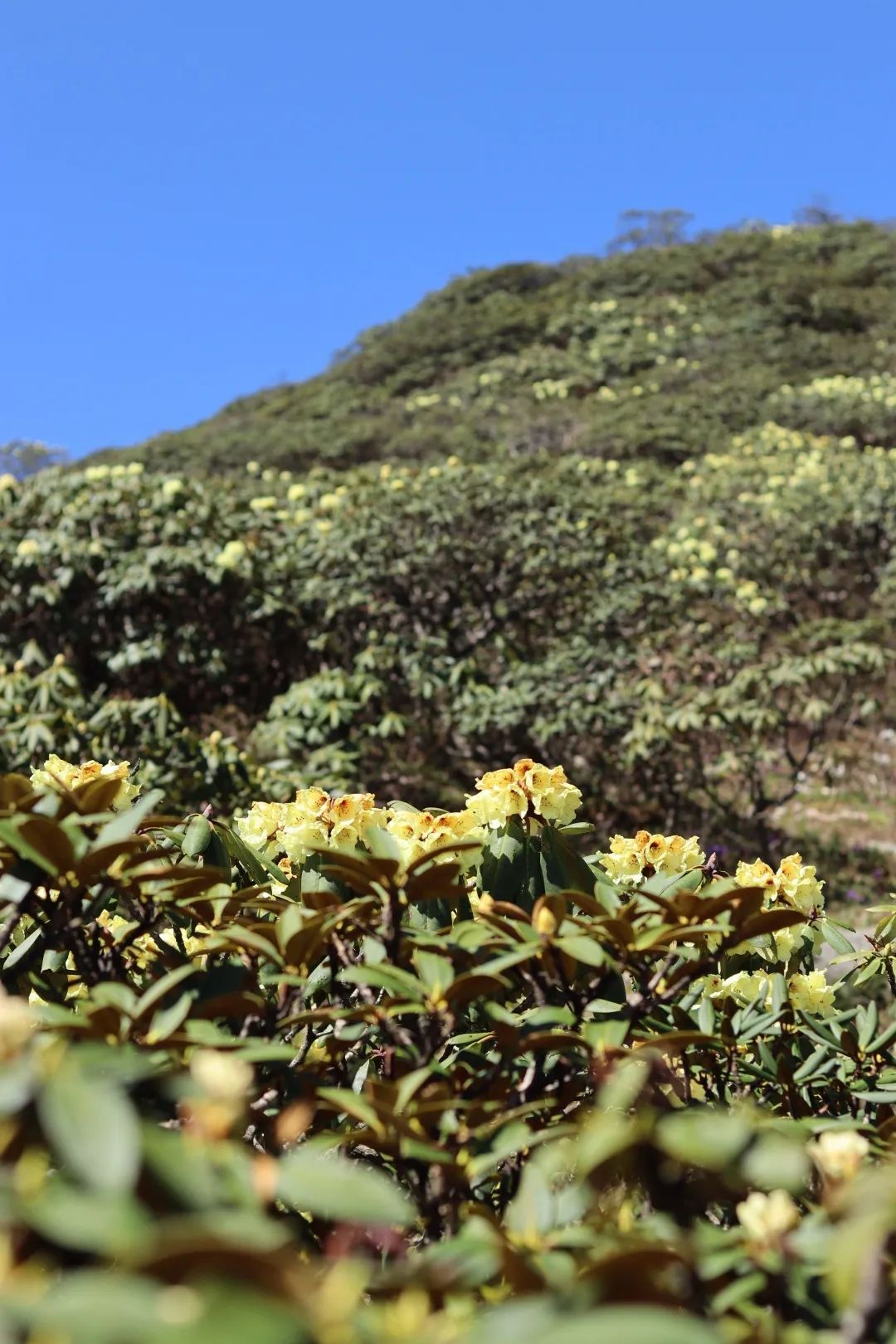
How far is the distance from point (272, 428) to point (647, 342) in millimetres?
6958

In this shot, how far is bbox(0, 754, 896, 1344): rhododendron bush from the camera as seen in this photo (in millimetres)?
527

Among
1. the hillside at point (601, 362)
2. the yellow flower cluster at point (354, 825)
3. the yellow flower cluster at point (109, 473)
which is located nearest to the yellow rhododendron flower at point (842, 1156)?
the yellow flower cluster at point (354, 825)

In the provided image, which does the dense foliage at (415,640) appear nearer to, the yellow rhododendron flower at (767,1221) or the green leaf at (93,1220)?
the yellow rhododendron flower at (767,1221)

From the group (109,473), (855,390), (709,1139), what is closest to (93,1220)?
(709,1139)

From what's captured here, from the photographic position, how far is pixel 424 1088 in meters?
1.02

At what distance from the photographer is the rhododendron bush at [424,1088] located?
20.8 inches

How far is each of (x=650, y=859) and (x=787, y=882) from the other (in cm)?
20

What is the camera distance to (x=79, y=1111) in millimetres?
562

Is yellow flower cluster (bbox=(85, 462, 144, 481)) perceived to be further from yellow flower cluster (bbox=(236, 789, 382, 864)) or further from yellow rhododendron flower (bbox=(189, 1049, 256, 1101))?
yellow rhododendron flower (bbox=(189, 1049, 256, 1101))

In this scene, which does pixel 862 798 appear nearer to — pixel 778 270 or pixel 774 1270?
pixel 774 1270

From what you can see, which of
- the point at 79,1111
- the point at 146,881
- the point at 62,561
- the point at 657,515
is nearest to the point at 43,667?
the point at 62,561

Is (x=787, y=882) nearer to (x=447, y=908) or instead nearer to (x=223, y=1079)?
(x=447, y=908)

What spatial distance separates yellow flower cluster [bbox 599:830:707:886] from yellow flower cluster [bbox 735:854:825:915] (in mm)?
79

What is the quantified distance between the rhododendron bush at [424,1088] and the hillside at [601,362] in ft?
42.8
